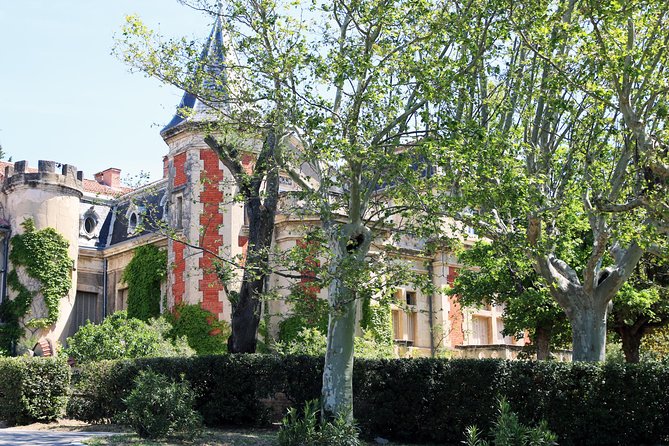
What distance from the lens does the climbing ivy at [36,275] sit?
103ft

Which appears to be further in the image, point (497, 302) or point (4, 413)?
point (497, 302)

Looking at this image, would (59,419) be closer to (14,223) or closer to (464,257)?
(464,257)

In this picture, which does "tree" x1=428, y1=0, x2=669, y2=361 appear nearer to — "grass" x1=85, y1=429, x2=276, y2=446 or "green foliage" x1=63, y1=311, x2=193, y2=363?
"grass" x1=85, y1=429, x2=276, y2=446

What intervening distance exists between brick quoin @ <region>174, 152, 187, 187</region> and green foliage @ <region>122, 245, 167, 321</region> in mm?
2746

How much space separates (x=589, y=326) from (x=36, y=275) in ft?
69.1

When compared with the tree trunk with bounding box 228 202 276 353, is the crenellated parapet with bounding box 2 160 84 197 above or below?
above

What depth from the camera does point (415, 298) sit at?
36.3 m

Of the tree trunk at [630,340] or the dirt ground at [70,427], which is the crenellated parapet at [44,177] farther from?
the tree trunk at [630,340]

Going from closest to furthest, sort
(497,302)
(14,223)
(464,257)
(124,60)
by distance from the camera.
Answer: (124,60), (464,257), (497,302), (14,223)

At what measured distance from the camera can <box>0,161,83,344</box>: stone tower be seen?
32562 mm

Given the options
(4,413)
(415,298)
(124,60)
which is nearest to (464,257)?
(124,60)

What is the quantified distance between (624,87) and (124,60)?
9.58 metres

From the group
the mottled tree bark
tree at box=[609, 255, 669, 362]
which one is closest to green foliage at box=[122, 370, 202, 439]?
the mottled tree bark

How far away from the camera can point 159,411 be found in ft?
54.2
